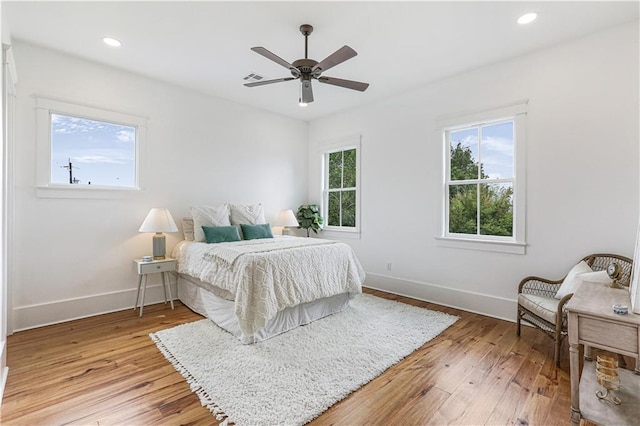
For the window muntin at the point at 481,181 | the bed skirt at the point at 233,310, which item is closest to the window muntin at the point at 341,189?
the window muntin at the point at 481,181

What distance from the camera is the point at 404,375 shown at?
2266mm

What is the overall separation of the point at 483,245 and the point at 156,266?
3873mm

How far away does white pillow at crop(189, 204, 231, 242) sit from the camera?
155 inches

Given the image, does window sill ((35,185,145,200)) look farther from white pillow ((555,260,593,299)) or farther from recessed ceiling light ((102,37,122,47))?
white pillow ((555,260,593,299))

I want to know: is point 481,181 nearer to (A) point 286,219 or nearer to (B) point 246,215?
(A) point 286,219

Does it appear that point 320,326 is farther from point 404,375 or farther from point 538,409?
point 538,409

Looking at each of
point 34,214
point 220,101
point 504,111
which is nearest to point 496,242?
point 504,111

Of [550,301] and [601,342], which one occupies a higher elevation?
[601,342]

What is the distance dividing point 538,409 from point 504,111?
291 centimetres

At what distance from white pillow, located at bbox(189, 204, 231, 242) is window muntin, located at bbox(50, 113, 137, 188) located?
2.75 feet

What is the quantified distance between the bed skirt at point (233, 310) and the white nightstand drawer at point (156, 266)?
0.25 meters

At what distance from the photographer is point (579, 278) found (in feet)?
8.29

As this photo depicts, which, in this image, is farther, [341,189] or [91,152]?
[341,189]

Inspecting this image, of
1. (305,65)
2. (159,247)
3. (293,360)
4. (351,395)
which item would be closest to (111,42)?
(305,65)
